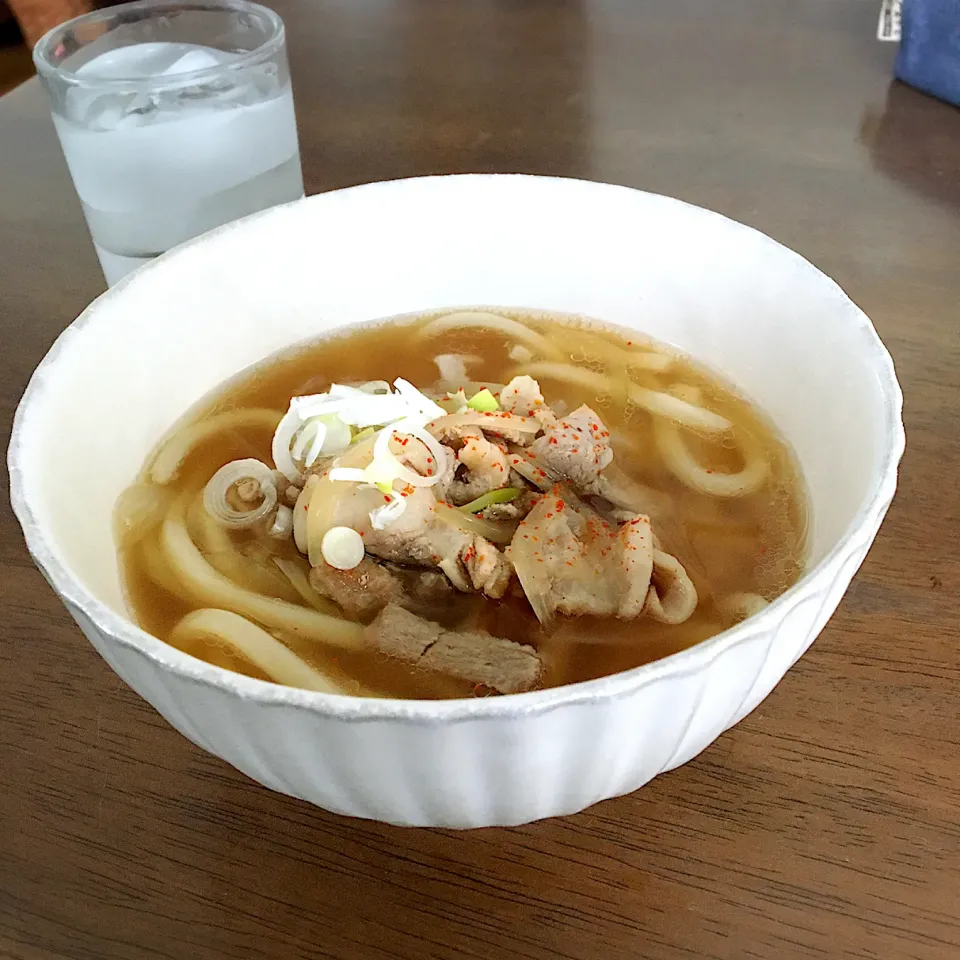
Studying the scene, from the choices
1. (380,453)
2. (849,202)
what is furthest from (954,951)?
(849,202)

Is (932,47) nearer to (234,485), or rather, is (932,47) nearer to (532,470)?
(532,470)

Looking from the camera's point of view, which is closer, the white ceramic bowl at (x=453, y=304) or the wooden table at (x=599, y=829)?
the white ceramic bowl at (x=453, y=304)

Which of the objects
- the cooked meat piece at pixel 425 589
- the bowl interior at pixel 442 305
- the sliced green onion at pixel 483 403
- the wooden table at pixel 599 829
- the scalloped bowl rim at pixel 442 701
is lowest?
the wooden table at pixel 599 829

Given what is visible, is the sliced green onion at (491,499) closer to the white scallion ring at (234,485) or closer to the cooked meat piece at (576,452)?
the cooked meat piece at (576,452)

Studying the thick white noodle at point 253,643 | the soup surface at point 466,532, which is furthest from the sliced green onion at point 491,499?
the thick white noodle at point 253,643

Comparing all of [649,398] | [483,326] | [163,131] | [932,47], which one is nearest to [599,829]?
[649,398]

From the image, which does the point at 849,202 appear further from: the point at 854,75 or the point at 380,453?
the point at 380,453
